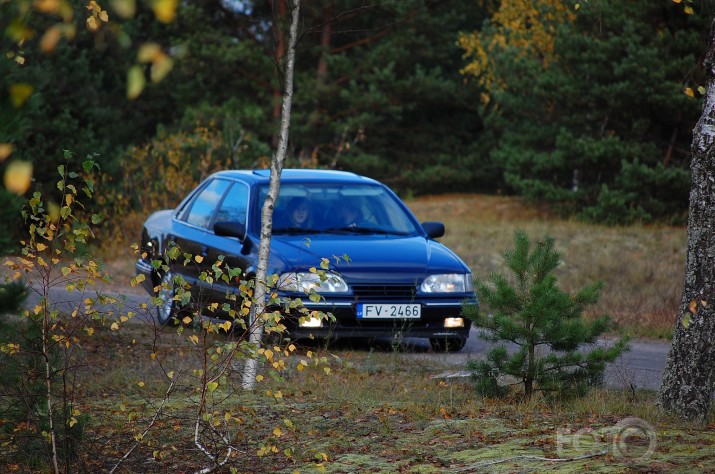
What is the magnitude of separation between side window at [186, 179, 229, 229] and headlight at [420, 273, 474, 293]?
8.44ft

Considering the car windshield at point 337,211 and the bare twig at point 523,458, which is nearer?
the bare twig at point 523,458

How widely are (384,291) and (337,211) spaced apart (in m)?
1.37

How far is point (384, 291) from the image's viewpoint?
10188mm

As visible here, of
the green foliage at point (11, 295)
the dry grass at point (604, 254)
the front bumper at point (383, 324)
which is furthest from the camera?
the dry grass at point (604, 254)

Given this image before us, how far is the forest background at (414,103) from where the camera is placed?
878 inches

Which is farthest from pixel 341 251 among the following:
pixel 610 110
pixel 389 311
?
pixel 610 110

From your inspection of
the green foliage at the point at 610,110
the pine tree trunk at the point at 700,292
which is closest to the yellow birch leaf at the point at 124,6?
the pine tree trunk at the point at 700,292

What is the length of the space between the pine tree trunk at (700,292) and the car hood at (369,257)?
369 cm

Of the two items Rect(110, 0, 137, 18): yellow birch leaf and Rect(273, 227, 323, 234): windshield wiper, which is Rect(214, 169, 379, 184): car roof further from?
Rect(110, 0, 137, 18): yellow birch leaf

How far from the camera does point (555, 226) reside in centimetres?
2486

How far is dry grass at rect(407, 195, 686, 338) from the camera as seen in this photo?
1438 cm

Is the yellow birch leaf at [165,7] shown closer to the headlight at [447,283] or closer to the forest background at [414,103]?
the forest background at [414,103]

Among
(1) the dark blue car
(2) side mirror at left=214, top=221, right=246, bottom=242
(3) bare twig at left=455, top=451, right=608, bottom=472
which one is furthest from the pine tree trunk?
(2) side mirror at left=214, top=221, right=246, bottom=242

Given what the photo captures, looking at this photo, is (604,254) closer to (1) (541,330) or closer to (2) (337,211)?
(2) (337,211)
